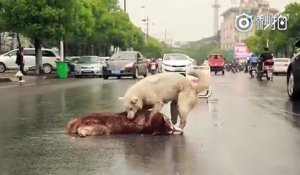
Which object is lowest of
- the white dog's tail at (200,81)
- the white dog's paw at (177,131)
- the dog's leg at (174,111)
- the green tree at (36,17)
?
the white dog's paw at (177,131)

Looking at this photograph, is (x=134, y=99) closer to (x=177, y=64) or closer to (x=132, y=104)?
(x=132, y=104)

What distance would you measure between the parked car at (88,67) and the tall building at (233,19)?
98044 millimetres

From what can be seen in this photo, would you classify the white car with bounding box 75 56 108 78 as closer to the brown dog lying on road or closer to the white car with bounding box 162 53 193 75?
the white car with bounding box 162 53 193 75

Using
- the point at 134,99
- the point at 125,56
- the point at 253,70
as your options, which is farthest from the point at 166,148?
the point at 253,70

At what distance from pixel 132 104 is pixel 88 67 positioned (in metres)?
29.9

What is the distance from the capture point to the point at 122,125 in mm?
9188

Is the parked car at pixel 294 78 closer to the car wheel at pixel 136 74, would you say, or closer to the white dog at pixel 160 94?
the white dog at pixel 160 94

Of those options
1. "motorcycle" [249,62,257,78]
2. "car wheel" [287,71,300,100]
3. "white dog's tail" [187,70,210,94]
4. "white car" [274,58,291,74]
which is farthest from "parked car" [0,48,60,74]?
"white dog's tail" [187,70,210,94]

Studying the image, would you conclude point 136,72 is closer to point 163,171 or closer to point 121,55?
point 121,55

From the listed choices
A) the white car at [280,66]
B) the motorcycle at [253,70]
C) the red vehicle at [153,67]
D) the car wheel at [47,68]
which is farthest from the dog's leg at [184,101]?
the white car at [280,66]

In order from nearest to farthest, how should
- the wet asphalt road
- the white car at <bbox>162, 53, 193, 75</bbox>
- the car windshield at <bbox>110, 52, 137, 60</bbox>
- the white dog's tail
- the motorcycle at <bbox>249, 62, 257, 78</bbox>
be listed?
the wet asphalt road < the white dog's tail < the white car at <bbox>162, 53, 193, 75</bbox> < the car windshield at <bbox>110, 52, 137, 60</bbox> < the motorcycle at <bbox>249, 62, 257, 78</bbox>

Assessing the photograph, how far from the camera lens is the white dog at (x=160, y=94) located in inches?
346

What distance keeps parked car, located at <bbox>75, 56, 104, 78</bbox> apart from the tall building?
322 ft

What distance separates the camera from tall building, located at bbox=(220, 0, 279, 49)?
13925cm
